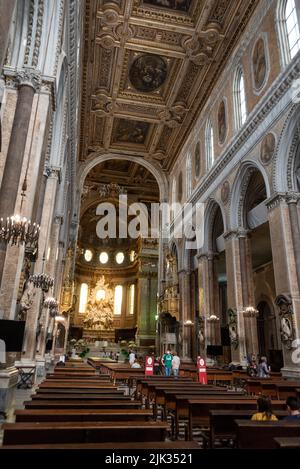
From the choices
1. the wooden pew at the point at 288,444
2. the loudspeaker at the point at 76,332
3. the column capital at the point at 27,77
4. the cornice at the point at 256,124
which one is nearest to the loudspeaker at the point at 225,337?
the cornice at the point at 256,124

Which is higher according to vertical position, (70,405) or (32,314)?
(32,314)

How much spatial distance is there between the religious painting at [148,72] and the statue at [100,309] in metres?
20.7

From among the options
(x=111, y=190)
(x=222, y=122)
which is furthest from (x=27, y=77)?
(x=111, y=190)

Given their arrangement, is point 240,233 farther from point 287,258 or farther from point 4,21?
point 4,21

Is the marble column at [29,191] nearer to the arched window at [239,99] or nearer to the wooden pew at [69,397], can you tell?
the wooden pew at [69,397]

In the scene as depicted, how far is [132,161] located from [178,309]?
12.7 meters

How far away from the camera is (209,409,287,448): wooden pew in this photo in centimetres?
412

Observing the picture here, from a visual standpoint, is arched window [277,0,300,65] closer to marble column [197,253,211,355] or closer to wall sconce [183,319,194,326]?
marble column [197,253,211,355]

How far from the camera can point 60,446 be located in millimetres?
2451

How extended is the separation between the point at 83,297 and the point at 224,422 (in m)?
32.9

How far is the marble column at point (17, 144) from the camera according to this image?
7.00 metres

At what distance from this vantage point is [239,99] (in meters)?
16.2

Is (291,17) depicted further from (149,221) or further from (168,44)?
(149,221)

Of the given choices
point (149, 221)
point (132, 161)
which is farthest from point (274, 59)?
point (149, 221)
